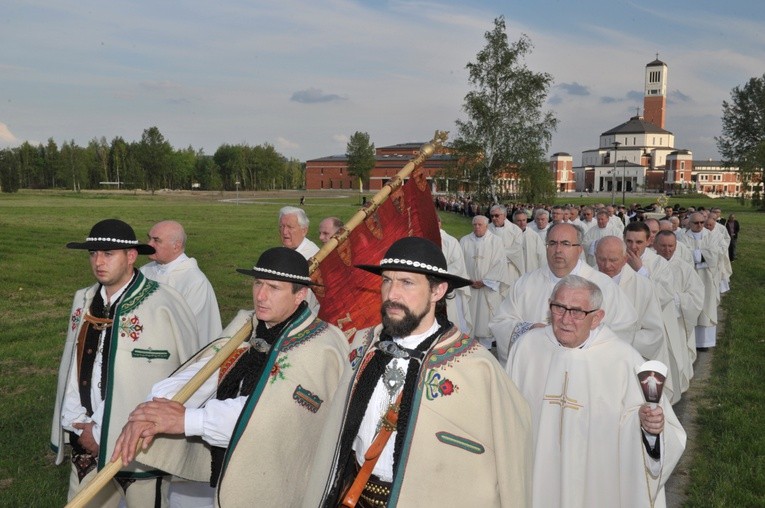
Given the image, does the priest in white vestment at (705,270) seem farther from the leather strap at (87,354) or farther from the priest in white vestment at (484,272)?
the leather strap at (87,354)

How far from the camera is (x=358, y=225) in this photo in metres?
5.50

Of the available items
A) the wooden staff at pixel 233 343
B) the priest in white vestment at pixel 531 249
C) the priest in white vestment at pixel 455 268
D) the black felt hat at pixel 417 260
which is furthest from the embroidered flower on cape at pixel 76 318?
the priest in white vestment at pixel 531 249

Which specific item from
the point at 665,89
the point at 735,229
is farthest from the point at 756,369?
the point at 665,89

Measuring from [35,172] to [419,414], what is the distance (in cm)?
13313

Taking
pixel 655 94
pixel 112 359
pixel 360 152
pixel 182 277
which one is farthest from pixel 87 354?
pixel 655 94

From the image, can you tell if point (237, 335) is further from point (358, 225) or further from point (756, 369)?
point (756, 369)

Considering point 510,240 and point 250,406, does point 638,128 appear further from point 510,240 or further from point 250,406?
point 250,406

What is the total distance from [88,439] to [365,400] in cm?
230

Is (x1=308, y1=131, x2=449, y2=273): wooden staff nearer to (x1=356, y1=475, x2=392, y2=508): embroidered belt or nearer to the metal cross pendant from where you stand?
the metal cross pendant

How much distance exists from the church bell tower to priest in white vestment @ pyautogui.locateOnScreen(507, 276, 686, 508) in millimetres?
174068

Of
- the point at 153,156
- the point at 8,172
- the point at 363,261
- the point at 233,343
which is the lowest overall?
the point at 233,343

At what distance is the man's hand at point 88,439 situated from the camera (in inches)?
187

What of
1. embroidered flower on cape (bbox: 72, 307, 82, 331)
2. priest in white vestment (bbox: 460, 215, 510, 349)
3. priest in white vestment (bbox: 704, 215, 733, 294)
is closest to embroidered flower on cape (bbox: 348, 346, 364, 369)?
embroidered flower on cape (bbox: 72, 307, 82, 331)

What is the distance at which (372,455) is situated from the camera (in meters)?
3.45
